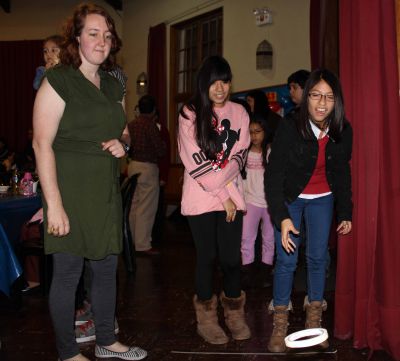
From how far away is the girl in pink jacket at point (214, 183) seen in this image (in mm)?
2309

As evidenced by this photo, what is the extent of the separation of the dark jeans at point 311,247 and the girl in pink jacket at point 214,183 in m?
0.22

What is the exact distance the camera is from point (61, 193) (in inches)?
76.0

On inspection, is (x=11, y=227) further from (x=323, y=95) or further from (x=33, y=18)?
(x=33, y=18)

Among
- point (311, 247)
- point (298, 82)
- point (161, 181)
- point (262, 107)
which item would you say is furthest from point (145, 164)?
point (311, 247)

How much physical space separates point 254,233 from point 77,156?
1.79 m

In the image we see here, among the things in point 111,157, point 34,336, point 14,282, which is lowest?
point 34,336

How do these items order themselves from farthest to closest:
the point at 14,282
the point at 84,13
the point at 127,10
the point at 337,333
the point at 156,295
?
the point at 127,10, the point at 156,295, the point at 14,282, the point at 337,333, the point at 84,13

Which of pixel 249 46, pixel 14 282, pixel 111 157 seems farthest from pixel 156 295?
pixel 249 46

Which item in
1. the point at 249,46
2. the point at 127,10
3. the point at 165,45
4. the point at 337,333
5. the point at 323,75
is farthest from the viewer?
the point at 127,10

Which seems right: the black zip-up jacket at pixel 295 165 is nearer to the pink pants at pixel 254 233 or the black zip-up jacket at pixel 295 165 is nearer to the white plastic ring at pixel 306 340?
the white plastic ring at pixel 306 340

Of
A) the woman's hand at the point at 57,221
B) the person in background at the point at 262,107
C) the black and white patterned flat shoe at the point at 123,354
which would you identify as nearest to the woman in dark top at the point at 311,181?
the black and white patterned flat shoe at the point at 123,354

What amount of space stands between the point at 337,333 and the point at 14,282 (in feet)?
5.68

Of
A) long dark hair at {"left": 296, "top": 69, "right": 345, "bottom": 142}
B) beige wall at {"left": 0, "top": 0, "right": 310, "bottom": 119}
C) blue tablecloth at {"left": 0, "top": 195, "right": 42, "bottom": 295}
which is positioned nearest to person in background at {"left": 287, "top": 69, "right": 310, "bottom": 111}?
long dark hair at {"left": 296, "top": 69, "right": 345, "bottom": 142}

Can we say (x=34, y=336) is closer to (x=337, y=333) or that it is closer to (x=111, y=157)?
(x=111, y=157)
